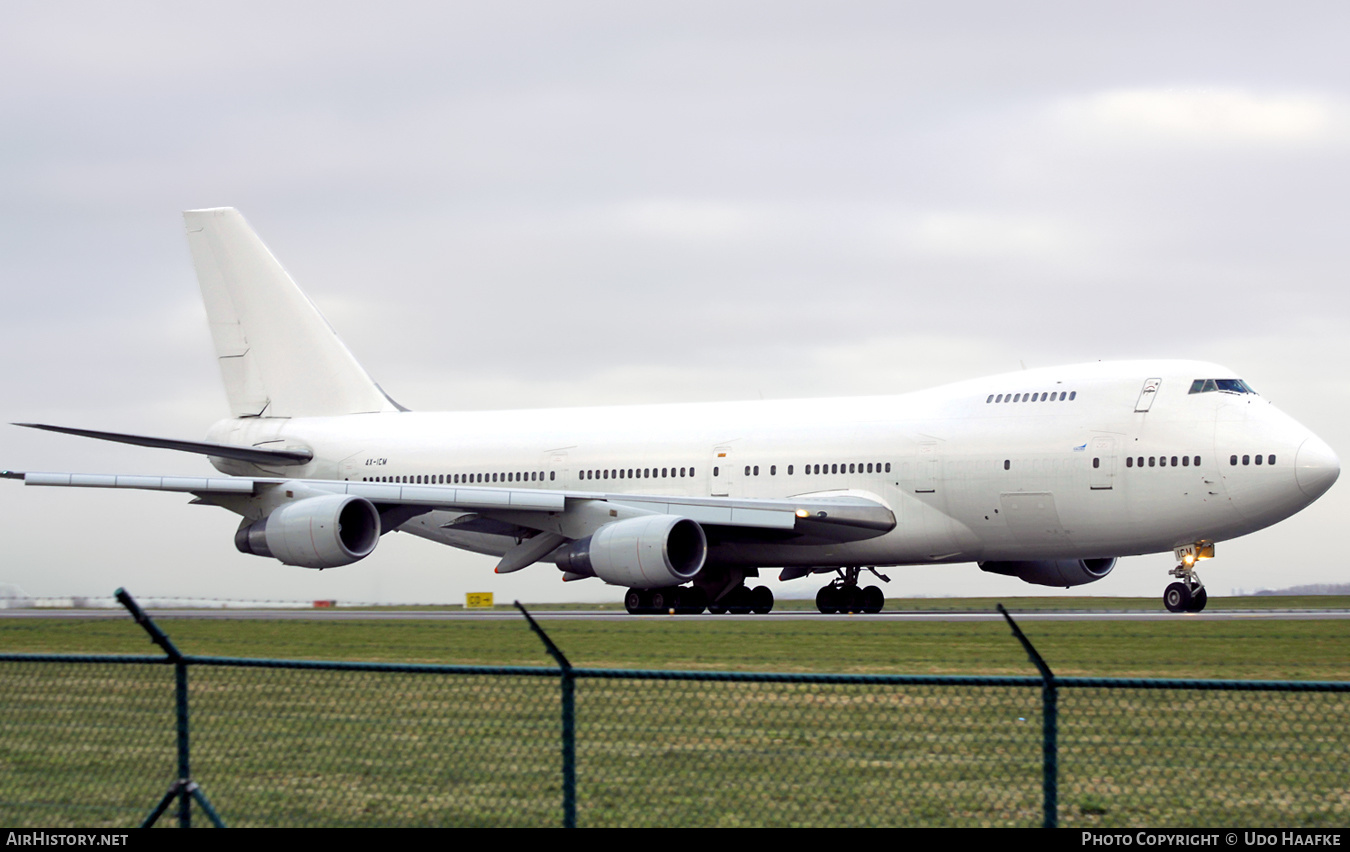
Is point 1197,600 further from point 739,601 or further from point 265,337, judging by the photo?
point 265,337

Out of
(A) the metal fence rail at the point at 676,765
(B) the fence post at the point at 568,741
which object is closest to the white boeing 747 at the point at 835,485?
(A) the metal fence rail at the point at 676,765

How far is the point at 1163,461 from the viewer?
30.8 metres

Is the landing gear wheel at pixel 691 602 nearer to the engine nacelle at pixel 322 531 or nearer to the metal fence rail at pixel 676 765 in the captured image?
the engine nacelle at pixel 322 531

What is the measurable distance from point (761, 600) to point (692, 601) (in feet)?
7.44

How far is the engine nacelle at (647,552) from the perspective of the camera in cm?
3197

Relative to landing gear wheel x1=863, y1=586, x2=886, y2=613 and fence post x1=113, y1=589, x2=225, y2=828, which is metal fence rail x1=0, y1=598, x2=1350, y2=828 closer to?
fence post x1=113, y1=589, x2=225, y2=828

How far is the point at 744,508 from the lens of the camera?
111 feet

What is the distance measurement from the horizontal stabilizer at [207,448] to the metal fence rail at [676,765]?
76.3 feet

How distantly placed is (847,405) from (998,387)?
3.78 meters

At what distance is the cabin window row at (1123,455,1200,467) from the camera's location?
3058 cm

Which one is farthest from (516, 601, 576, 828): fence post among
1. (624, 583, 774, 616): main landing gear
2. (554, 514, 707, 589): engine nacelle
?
(624, 583, 774, 616): main landing gear

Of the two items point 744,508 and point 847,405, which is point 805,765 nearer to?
point 744,508

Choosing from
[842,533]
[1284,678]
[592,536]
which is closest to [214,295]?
[592,536]

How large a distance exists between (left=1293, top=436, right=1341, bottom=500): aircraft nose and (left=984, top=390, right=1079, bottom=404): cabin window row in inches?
179
